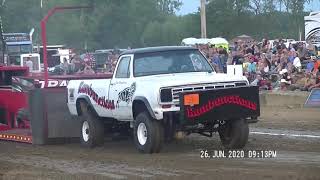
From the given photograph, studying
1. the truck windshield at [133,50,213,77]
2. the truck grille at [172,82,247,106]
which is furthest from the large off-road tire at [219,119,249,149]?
the truck windshield at [133,50,213,77]

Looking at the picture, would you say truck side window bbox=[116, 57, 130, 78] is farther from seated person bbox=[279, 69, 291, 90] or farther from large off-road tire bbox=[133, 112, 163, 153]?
seated person bbox=[279, 69, 291, 90]

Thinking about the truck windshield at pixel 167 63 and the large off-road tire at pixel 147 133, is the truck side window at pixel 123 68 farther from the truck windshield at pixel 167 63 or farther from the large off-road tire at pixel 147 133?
the large off-road tire at pixel 147 133

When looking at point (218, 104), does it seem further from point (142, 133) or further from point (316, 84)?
point (316, 84)

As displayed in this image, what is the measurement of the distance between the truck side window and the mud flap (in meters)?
1.70

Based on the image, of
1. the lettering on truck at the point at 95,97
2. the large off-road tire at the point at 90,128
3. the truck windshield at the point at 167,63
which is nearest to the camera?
the truck windshield at the point at 167,63

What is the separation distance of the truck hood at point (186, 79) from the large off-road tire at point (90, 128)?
5.83ft

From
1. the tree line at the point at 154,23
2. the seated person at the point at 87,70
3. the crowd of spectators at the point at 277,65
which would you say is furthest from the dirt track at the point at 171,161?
the tree line at the point at 154,23

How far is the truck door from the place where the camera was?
11320mm

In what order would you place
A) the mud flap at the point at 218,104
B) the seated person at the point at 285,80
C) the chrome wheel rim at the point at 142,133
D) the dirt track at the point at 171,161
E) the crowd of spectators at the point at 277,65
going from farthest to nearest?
the seated person at the point at 285,80
the crowd of spectators at the point at 277,65
the chrome wheel rim at the point at 142,133
the mud flap at the point at 218,104
the dirt track at the point at 171,161

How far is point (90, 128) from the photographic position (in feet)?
41.1

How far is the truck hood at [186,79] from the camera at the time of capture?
1069cm

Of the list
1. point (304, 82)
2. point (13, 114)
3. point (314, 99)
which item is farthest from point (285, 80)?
point (13, 114)

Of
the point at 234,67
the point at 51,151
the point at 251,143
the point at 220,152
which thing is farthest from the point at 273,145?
the point at 234,67

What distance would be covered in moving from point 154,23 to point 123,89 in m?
60.9
